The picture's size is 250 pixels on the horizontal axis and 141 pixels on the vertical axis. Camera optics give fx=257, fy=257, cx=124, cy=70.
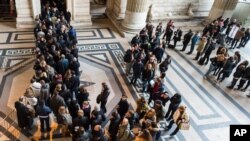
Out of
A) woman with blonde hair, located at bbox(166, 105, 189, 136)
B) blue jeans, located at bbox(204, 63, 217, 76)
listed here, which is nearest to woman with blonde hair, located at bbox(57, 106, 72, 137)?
woman with blonde hair, located at bbox(166, 105, 189, 136)

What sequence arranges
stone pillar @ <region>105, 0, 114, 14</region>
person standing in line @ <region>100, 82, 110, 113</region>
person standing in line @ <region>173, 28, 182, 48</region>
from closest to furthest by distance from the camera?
person standing in line @ <region>100, 82, 110, 113</region> < person standing in line @ <region>173, 28, 182, 48</region> < stone pillar @ <region>105, 0, 114, 14</region>

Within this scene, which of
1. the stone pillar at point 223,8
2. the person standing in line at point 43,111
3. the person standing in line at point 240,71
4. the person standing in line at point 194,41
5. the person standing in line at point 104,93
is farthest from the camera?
the stone pillar at point 223,8

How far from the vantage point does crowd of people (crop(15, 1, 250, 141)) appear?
21.2 feet

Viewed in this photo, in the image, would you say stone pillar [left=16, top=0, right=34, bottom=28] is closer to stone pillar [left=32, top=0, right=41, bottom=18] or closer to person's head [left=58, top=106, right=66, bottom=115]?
stone pillar [left=32, top=0, right=41, bottom=18]

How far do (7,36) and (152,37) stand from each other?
7.07 meters

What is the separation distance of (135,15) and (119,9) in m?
1.78

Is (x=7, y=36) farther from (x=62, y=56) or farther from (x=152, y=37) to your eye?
(x=152, y=37)

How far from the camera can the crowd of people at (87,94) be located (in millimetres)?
6449

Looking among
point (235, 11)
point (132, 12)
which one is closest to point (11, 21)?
point (132, 12)

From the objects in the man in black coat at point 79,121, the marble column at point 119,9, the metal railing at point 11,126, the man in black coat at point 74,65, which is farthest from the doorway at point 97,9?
the man in black coat at point 79,121

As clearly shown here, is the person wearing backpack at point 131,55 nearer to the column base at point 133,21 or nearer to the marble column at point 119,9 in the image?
the column base at point 133,21

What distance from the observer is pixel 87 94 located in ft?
23.7

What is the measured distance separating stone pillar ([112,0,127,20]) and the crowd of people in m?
3.47

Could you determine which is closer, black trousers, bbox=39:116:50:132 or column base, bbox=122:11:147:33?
black trousers, bbox=39:116:50:132
